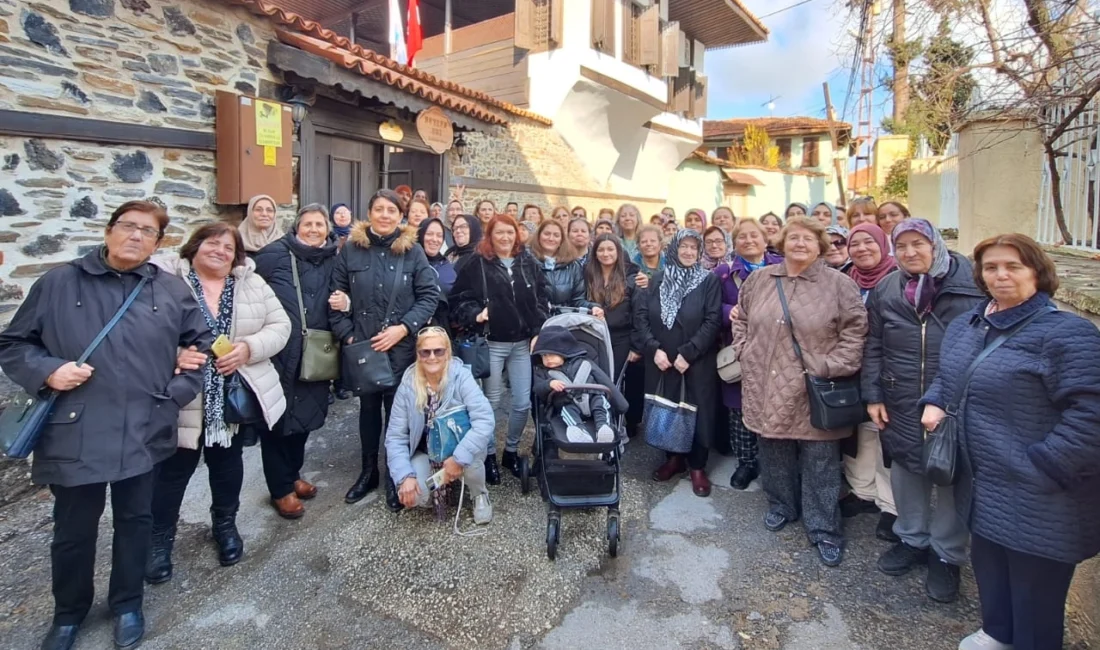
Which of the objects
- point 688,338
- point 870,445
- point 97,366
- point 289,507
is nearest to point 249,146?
A: point 289,507

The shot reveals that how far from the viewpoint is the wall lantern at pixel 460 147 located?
804cm

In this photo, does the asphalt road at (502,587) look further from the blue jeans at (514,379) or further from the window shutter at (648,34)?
the window shutter at (648,34)

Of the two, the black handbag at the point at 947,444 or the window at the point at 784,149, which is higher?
the window at the point at 784,149

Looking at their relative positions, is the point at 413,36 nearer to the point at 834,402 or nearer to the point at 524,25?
the point at 524,25

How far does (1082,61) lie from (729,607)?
148 inches

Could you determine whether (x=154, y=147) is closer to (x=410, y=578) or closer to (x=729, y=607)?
(x=410, y=578)

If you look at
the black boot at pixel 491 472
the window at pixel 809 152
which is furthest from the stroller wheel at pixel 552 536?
the window at pixel 809 152

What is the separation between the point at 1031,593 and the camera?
6.51 ft

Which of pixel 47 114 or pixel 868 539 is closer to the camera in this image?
pixel 868 539

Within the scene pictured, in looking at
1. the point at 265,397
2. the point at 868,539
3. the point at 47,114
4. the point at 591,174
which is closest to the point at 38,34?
the point at 47,114

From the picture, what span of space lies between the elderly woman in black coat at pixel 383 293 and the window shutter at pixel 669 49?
10350mm

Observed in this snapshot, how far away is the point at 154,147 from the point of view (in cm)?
454

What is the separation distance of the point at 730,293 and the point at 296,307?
8.59 ft

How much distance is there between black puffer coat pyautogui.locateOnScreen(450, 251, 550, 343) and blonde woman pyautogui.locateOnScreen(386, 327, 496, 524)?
0.59 meters
